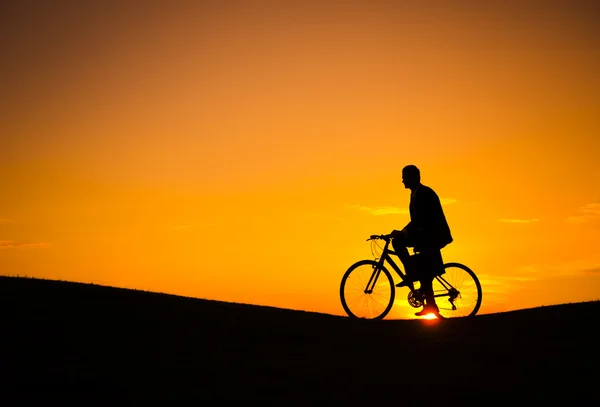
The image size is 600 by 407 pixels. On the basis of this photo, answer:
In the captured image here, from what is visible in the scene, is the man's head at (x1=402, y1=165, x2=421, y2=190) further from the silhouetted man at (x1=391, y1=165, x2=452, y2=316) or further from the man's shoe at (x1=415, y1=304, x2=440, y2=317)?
the man's shoe at (x1=415, y1=304, x2=440, y2=317)

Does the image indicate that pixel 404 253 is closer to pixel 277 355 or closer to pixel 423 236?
pixel 423 236

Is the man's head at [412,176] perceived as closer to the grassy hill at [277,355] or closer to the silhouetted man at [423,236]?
the silhouetted man at [423,236]

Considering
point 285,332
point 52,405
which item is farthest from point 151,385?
point 285,332

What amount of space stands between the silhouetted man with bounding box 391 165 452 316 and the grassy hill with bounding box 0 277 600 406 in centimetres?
95

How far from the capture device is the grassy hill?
8992 mm

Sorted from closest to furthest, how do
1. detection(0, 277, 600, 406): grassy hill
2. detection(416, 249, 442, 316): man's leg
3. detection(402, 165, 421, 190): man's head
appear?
detection(0, 277, 600, 406): grassy hill, detection(402, 165, 421, 190): man's head, detection(416, 249, 442, 316): man's leg

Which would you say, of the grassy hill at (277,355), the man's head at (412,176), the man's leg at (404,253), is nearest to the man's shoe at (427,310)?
the grassy hill at (277,355)

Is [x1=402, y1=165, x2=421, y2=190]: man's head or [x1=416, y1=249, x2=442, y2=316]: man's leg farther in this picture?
[x1=416, y1=249, x2=442, y2=316]: man's leg

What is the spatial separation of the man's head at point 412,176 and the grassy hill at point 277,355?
→ 310cm

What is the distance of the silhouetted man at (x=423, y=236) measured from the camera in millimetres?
13602

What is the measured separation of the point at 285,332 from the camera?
12453mm

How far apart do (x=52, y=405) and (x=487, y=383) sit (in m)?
6.40

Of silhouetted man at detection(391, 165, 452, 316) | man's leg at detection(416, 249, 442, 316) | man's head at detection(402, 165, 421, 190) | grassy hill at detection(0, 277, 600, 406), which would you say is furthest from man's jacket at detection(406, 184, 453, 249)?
grassy hill at detection(0, 277, 600, 406)

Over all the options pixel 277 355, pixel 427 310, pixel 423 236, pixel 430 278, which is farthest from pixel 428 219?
pixel 277 355
